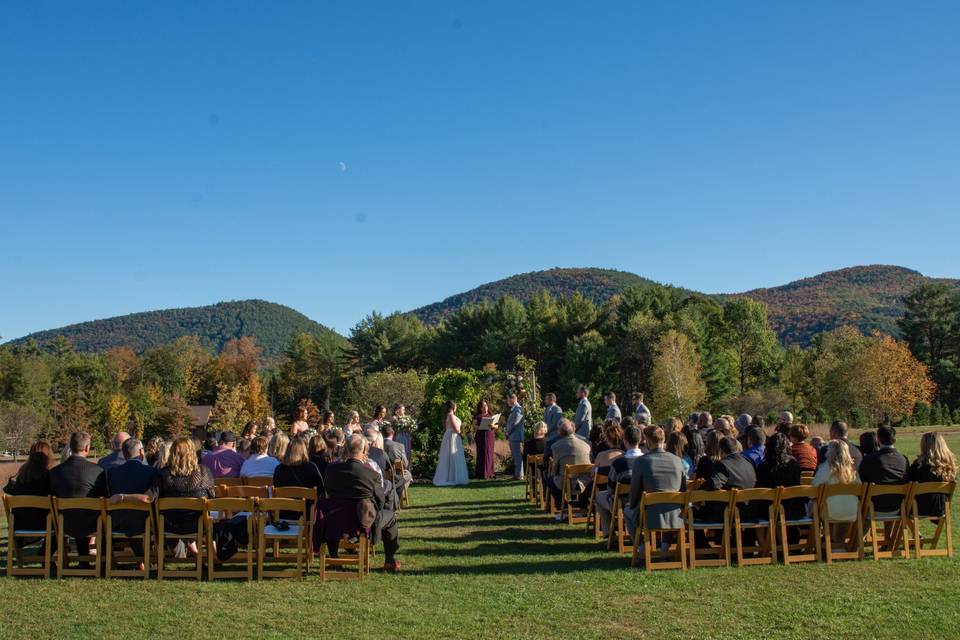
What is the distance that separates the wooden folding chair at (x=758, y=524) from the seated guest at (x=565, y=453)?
2.85 m

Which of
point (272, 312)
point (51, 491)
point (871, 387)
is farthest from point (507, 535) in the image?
→ point (272, 312)

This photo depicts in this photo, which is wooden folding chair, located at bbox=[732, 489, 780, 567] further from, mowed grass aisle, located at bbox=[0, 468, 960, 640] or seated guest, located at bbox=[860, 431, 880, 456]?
seated guest, located at bbox=[860, 431, 880, 456]

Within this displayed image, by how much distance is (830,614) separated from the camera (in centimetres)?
609

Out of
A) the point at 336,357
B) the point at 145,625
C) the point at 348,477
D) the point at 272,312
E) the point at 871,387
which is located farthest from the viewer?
the point at 272,312

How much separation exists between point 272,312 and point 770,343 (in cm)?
9825

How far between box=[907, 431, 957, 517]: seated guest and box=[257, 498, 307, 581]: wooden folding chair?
19.9 feet

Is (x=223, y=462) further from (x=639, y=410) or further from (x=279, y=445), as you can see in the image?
(x=639, y=410)

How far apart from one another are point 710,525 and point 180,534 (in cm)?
509

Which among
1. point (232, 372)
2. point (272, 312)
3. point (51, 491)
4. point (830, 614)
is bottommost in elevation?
point (830, 614)

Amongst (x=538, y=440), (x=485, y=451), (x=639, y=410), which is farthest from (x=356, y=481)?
(x=485, y=451)

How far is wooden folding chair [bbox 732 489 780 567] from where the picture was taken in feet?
25.6

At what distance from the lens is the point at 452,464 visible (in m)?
17.0

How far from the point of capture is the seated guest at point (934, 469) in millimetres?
8062

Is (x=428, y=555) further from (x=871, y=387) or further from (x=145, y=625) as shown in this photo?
(x=871, y=387)
